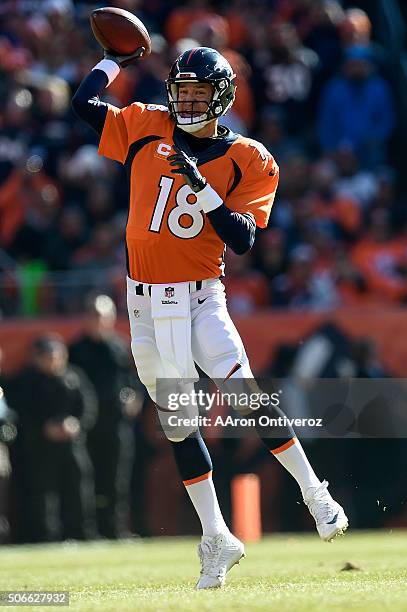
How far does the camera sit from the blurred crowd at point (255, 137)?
1096cm

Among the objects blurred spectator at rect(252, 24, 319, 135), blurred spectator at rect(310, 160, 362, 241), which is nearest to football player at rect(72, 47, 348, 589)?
blurred spectator at rect(310, 160, 362, 241)

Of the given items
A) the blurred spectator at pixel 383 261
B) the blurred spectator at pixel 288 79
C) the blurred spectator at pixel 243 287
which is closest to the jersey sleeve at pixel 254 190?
the blurred spectator at pixel 243 287

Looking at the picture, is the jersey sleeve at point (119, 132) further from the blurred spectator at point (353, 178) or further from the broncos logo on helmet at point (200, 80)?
the blurred spectator at point (353, 178)

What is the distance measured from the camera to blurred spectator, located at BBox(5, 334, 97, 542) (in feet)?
33.4

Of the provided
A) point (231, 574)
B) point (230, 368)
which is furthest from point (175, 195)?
point (231, 574)

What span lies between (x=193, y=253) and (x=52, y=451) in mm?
4591

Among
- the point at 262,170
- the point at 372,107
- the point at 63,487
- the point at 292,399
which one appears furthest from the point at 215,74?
the point at 372,107

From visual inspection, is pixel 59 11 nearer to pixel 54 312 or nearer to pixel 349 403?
pixel 54 312

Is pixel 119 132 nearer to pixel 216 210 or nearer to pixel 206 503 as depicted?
A: pixel 216 210

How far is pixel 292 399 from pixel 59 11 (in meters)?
5.56

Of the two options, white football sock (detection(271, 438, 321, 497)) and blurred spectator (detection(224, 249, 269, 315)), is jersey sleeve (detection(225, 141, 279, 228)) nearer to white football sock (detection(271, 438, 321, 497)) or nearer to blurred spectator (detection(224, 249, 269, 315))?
white football sock (detection(271, 438, 321, 497))

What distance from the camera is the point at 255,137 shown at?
12570 millimetres

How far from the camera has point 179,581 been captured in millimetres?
6340

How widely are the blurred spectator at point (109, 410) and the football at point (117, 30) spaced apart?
386 cm
